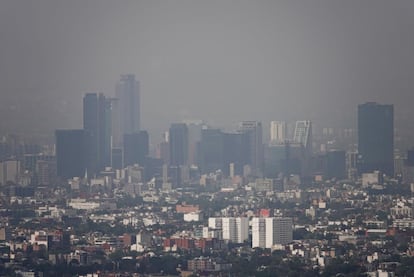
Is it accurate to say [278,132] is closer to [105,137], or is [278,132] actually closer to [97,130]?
[105,137]

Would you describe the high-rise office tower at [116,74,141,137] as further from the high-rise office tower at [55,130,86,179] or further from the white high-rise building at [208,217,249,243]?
the white high-rise building at [208,217,249,243]

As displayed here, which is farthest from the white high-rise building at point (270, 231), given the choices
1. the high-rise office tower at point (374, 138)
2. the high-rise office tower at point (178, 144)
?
the high-rise office tower at point (178, 144)

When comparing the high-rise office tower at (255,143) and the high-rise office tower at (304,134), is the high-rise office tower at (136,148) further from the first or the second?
the high-rise office tower at (304,134)

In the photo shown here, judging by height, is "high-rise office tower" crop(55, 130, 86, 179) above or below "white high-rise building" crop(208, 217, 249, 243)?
above

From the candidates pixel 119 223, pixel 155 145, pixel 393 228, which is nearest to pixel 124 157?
pixel 155 145

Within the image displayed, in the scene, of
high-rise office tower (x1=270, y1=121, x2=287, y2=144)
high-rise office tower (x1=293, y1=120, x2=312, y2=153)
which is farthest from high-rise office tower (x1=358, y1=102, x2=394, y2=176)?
high-rise office tower (x1=270, y1=121, x2=287, y2=144)

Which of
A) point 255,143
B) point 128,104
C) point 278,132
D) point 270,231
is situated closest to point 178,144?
point 128,104

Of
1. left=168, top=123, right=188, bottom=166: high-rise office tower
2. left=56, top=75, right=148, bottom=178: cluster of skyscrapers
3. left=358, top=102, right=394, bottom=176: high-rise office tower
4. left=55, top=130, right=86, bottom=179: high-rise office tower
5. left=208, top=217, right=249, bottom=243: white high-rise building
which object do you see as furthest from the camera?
left=168, top=123, right=188, bottom=166: high-rise office tower
